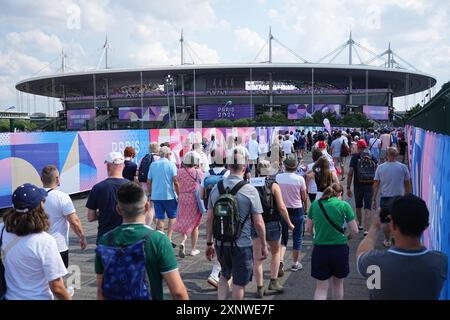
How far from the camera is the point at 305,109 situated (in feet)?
259

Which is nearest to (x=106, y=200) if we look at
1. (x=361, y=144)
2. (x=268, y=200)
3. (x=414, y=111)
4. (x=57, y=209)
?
(x=57, y=209)

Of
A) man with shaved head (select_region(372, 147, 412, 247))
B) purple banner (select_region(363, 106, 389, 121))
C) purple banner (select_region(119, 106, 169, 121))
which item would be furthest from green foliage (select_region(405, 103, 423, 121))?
purple banner (select_region(119, 106, 169, 121))

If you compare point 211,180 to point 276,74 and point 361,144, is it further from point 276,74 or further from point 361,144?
point 276,74

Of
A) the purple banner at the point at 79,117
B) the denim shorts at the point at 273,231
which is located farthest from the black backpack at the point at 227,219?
the purple banner at the point at 79,117

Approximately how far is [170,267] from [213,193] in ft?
5.88

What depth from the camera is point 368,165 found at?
8.19m

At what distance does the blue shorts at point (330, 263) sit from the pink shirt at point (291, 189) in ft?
5.83

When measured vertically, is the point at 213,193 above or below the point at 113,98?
below

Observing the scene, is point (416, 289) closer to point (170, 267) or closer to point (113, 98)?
point (170, 267)

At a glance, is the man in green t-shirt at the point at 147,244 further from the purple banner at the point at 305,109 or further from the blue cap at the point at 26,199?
the purple banner at the point at 305,109

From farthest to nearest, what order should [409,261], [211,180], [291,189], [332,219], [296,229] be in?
[296,229]
[291,189]
[211,180]
[332,219]
[409,261]

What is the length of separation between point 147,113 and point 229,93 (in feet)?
49.8
